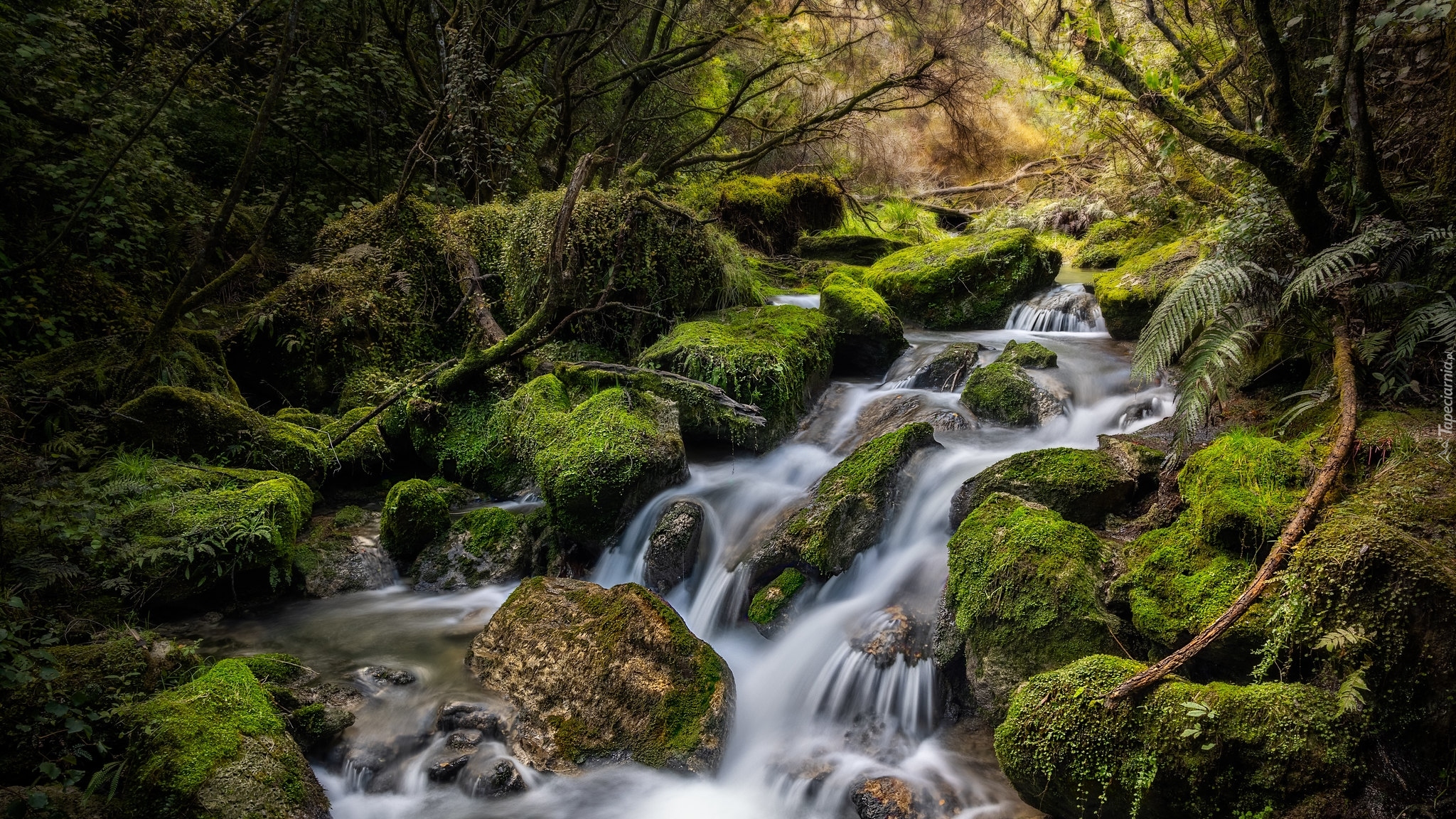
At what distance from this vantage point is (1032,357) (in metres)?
7.51

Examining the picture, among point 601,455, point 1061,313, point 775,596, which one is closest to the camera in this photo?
point 775,596

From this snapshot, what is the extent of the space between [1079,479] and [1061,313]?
19.4 ft

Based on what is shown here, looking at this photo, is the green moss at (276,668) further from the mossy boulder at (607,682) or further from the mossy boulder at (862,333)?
the mossy boulder at (862,333)

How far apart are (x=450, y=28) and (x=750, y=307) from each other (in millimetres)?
5210

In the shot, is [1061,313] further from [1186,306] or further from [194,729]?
[194,729]

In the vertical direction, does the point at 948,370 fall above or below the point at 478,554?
above

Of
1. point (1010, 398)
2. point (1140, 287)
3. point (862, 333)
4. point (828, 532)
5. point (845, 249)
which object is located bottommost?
point (828, 532)

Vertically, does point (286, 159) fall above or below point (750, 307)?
above

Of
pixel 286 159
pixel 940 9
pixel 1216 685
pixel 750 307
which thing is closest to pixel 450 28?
pixel 286 159

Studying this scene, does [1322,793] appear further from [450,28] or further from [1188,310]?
[450,28]

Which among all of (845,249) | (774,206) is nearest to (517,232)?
(774,206)

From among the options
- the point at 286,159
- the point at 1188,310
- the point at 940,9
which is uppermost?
the point at 940,9

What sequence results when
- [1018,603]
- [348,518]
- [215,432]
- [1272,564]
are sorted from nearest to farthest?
[1272,564], [1018,603], [215,432], [348,518]

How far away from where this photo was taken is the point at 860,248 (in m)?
13.1
